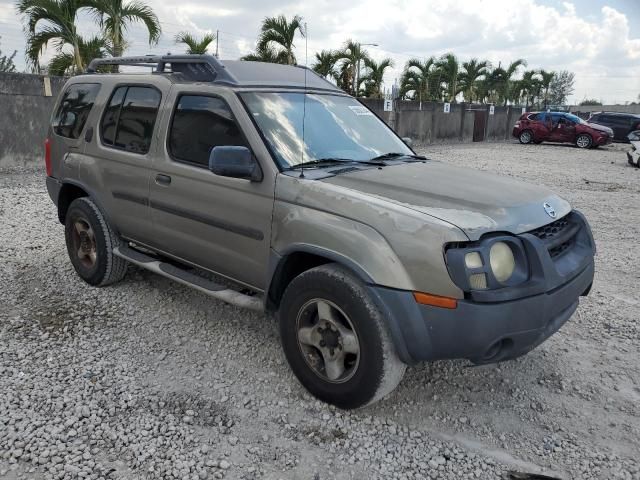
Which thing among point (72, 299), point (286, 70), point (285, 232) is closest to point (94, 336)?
point (72, 299)

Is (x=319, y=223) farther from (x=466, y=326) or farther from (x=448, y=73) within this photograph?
(x=448, y=73)

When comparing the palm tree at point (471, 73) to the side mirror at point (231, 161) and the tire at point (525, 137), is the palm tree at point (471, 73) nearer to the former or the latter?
the tire at point (525, 137)

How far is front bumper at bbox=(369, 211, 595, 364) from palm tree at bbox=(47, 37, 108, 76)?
46.2ft

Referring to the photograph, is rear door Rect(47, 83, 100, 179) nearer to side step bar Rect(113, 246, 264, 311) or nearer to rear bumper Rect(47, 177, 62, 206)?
rear bumper Rect(47, 177, 62, 206)

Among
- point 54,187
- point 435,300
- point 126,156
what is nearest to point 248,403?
point 435,300

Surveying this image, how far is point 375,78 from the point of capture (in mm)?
26109

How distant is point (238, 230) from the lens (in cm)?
345

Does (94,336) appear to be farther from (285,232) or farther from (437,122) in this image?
(437,122)

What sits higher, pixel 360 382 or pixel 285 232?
pixel 285 232

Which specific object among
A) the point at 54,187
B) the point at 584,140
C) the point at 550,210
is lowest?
the point at 584,140

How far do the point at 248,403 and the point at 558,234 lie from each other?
2.07 meters

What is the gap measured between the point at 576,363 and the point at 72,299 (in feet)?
13.0

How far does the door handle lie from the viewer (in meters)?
3.86

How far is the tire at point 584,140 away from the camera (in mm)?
23203
